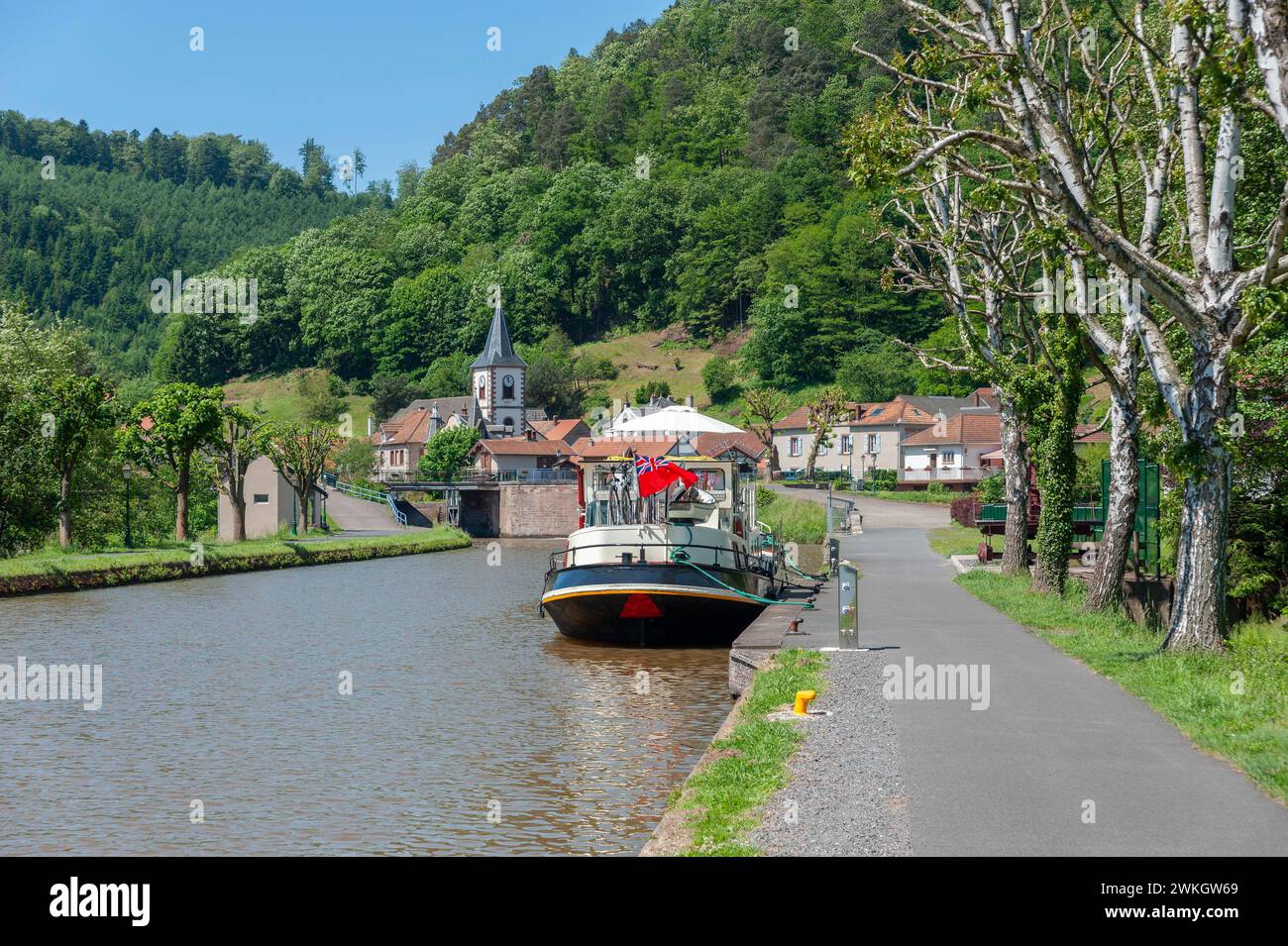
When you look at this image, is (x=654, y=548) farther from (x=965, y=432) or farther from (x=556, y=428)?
(x=556, y=428)

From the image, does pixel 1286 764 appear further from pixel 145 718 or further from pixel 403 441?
pixel 403 441

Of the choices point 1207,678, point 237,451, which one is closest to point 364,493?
point 237,451

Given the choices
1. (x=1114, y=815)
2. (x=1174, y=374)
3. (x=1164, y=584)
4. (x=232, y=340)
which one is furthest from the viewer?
(x=232, y=340)

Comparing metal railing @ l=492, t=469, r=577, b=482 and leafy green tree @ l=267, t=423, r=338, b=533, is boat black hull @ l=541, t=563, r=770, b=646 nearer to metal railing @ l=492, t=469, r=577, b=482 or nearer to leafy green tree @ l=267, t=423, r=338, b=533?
leafy green tree @ l=267, t=423, r=338, b=533

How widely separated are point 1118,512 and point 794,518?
1371 inches

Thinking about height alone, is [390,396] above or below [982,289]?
above

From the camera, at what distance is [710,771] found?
40.2ft

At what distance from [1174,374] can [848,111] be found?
151503mm

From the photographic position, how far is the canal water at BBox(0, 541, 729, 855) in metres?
13.3

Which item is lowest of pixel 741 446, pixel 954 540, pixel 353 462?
pixel 954 540

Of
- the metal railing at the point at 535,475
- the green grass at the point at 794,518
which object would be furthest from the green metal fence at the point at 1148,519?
the metal railing at the point at 535,475

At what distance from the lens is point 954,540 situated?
50.3m
